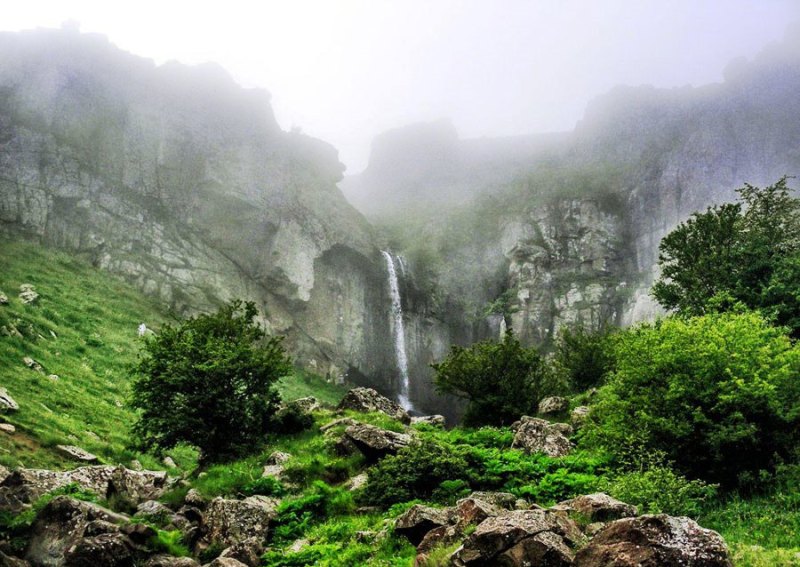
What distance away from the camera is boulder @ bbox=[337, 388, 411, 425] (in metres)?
24.7

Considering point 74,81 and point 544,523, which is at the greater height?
point 74,81

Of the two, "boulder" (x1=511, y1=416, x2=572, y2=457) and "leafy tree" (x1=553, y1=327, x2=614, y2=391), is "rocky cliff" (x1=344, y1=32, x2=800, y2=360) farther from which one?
"boulder" (x1=511, y1=416, x2=572, y2=457)

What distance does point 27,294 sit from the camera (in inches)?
1353

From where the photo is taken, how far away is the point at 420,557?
843cm

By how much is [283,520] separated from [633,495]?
8.06 metres

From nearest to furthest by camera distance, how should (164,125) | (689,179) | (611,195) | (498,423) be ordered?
1. (498,423)
2. (164,125)
3. (689,179)
4. (611,195)

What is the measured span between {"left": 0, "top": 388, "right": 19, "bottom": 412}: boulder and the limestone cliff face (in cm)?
3367

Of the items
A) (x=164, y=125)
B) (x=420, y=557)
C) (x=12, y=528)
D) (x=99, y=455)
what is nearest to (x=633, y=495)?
(x=420, y=557)

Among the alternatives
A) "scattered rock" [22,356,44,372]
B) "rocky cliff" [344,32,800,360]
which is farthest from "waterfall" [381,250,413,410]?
"scattered rock" [22,356,44,372]

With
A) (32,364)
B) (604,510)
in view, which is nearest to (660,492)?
(604,510)

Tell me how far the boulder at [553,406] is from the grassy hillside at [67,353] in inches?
472

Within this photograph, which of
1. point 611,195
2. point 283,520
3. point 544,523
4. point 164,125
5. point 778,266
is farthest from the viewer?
point 611,195

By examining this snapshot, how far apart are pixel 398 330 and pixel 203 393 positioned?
167 ft

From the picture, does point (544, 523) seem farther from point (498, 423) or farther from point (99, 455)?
point (99, 455)
